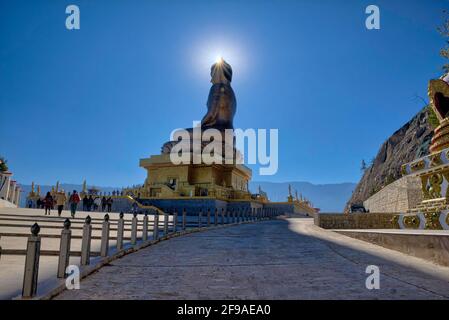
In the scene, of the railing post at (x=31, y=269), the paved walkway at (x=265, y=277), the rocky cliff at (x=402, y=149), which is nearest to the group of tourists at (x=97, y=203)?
the paved walkway at (x=265, y=277)

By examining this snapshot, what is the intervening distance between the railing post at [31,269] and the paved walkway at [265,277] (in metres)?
0.32

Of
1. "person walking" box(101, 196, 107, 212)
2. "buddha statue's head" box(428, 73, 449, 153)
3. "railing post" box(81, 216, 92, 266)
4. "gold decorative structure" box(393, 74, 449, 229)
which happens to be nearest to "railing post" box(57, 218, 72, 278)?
"railing post" box(81, 216, 92, 266)

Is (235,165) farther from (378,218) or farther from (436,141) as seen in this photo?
(436,141)

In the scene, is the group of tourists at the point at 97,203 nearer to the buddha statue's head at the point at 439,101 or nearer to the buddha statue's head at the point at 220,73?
the buddha statue's head at the point at 220,73

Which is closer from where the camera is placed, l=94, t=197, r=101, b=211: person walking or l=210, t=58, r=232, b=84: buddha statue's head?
l=94, t=197, r=101, b=211: person walking

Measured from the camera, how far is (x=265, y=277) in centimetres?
396

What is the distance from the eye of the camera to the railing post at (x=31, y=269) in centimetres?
298

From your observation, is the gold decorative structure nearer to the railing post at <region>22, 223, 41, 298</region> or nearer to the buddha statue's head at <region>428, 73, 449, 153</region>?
the buddha statue's head at <region>428, 73, 449, 153</region>

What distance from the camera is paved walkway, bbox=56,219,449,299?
3146 mm

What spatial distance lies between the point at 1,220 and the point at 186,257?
30.2 ft

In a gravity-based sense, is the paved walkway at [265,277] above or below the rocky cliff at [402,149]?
below

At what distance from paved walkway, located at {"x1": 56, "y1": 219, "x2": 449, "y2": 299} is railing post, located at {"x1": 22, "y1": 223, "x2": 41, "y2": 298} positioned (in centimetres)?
32
